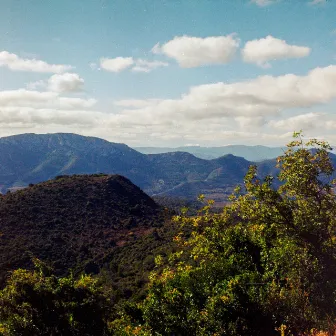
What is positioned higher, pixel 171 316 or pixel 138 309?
pixel 171 316

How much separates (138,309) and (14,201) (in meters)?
80.7

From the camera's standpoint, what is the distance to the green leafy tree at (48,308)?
13.4 metres

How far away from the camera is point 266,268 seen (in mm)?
16422

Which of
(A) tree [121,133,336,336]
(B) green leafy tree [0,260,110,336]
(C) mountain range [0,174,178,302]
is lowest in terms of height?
(C) mountain range [0,174,178,302]

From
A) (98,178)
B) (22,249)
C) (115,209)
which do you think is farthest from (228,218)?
(98,178)

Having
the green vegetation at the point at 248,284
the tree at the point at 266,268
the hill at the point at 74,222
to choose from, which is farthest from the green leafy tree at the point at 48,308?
the hill at the point at 74,222

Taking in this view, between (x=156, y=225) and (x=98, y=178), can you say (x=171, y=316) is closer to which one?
(x=156, y=225)

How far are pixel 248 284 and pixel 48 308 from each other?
353 inches

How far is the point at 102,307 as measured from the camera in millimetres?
15781

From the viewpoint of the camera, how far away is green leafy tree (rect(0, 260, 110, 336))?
1339 cm

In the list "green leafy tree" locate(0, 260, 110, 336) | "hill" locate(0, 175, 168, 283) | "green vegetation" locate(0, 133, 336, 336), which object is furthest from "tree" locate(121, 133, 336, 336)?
"hill" locate(0, 175, 168, 283)

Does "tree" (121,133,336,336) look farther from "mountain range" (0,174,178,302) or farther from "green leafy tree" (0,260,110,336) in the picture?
"mountain range" (0,174,178,302)

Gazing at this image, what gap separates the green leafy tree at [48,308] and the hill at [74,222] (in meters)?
39.7

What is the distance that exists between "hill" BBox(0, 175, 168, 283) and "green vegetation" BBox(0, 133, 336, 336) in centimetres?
4012
